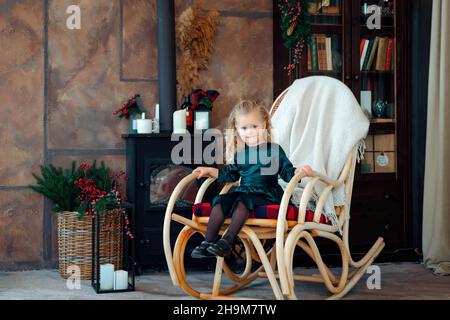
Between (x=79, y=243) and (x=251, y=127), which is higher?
(x=251, y=127)

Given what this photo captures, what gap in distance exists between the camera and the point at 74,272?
341cm

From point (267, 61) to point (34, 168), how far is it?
157 cm

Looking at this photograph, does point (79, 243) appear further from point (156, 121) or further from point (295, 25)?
point (295, 25)

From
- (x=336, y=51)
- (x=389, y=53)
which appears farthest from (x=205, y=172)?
(x=389, y=53)

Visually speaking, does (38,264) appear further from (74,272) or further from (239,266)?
(239,266)

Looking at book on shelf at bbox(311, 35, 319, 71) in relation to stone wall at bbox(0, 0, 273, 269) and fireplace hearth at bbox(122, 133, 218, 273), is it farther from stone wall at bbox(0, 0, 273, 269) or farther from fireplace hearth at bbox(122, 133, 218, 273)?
fireplace hearth at bbox(122, 133, 218, 273)

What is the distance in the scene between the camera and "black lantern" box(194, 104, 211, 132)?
370 cm

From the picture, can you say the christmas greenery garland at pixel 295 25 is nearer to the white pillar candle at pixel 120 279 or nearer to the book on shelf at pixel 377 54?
the book on shelf at pixel 377 54

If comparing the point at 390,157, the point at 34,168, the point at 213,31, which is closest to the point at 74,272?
the point at 34,168

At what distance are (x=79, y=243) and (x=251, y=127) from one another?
122 cm

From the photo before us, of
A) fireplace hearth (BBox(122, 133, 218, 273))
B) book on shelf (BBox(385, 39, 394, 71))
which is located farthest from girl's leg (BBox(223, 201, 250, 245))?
book on shelf (BBox(385, 39, 394, 71))

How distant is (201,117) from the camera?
146 inches

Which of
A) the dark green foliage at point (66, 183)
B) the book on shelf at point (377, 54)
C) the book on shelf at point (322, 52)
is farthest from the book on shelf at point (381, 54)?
the dark green foliage at point (66, 183)

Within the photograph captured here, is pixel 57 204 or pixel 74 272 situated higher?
pixel 57 204
